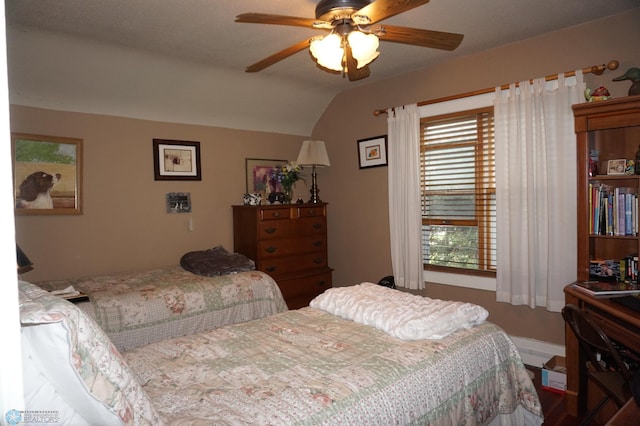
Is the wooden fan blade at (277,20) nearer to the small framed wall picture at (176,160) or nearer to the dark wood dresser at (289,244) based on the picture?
the dark wood dresser at (289,244)

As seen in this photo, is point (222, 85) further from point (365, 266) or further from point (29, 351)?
point (29, 351)

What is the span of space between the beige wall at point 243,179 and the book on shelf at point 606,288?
0.72 meters

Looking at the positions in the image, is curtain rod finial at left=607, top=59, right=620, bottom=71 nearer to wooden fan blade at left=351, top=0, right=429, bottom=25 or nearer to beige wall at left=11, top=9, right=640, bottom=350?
beige wall at left=11, top=9, right=640, bottom=350

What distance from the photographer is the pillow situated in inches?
37.1

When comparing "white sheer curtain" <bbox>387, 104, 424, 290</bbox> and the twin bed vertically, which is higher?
"white sheer curtain" <bbox>387, 104, 424, 290</bbox>

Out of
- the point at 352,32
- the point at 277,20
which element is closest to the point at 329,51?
the point at 352,32

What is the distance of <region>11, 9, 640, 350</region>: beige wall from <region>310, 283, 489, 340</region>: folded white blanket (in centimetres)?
155

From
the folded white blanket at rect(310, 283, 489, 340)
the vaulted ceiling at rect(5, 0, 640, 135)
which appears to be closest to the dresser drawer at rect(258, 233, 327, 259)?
the vaulted ceiling at rect(5, 0, 640, 135)

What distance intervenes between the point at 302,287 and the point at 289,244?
48cm

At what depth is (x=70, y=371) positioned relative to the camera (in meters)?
Result: 0.96

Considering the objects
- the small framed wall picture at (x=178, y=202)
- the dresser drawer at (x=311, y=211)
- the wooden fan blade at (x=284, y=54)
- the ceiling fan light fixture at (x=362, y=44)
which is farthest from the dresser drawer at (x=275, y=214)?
the ceiling fan light fixture at (x=362, y=44)

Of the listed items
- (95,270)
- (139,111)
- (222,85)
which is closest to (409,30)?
(222,85)

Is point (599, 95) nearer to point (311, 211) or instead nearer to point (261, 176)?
point (311, 211)

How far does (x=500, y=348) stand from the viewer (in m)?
1.94
